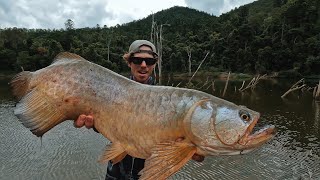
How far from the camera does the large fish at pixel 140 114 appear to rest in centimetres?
283

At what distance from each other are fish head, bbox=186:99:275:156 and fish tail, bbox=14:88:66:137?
1.44 metres

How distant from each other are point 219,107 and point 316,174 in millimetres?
12499

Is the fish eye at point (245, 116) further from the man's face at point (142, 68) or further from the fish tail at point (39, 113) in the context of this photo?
the fish tail at point (39, 113)

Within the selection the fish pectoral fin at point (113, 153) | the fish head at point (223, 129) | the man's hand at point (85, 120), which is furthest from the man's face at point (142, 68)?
the fish head at point (223, 129)

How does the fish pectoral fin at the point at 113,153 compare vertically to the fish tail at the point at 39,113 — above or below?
below

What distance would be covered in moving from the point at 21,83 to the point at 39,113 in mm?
402

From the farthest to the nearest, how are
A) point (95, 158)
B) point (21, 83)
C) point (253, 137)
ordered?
point (95, 158) → point (21, 83) → point (253, 137)

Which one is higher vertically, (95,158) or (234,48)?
(234,48)

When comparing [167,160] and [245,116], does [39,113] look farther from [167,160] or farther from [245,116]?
[245,116]

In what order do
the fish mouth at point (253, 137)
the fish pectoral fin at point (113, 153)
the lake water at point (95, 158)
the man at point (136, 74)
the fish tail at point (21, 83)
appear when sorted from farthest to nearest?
1. the lake water at point (95, 158)
2. the man at point (136, 74)
3. the fish tail at point (21, 83)
4. the fish pectoral fin at point (113, 153)
5. the fish mouth at point (253, 137)

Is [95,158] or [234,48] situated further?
[234,48]

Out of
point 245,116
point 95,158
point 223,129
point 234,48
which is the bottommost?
point 95,158

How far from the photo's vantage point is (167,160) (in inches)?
112

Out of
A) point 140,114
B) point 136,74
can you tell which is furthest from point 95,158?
point 140,114
